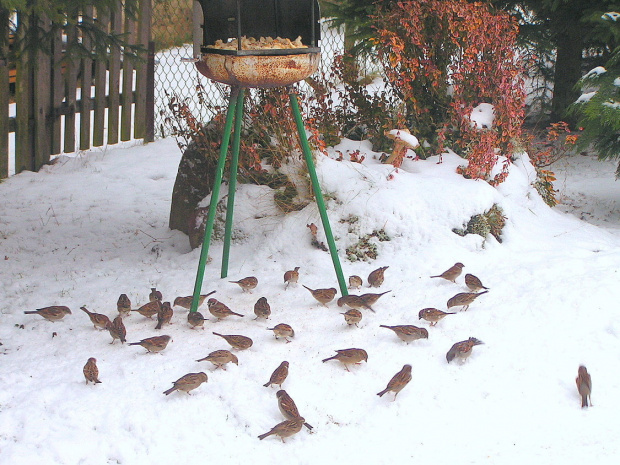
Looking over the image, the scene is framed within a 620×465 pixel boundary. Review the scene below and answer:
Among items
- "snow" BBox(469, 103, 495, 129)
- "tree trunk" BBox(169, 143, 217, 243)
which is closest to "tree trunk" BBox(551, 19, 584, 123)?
"snow" BBox(469, 103, 495, 129)

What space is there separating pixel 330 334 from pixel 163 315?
1.20 m

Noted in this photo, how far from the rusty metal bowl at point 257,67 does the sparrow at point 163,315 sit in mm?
1654

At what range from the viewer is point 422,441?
404cm

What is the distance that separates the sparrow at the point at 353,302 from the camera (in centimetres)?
529

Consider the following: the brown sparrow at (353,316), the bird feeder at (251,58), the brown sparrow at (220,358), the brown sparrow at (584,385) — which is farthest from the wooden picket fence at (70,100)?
the brown sparrow at (584,385)

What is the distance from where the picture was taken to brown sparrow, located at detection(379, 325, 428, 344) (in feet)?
16.0

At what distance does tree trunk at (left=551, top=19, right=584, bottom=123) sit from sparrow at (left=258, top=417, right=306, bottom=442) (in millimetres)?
7163

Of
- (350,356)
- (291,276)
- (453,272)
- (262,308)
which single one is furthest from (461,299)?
(262,308)

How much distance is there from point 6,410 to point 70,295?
67.6 inches

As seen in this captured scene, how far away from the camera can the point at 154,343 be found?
4715 mm

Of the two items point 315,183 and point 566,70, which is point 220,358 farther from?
point 566,70

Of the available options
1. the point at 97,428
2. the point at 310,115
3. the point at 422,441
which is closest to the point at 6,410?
the point at 97,428

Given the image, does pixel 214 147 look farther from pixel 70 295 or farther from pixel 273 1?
pixel 70 295

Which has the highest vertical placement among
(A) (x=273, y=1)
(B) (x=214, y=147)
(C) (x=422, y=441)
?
(A) (x=273, y=1)
